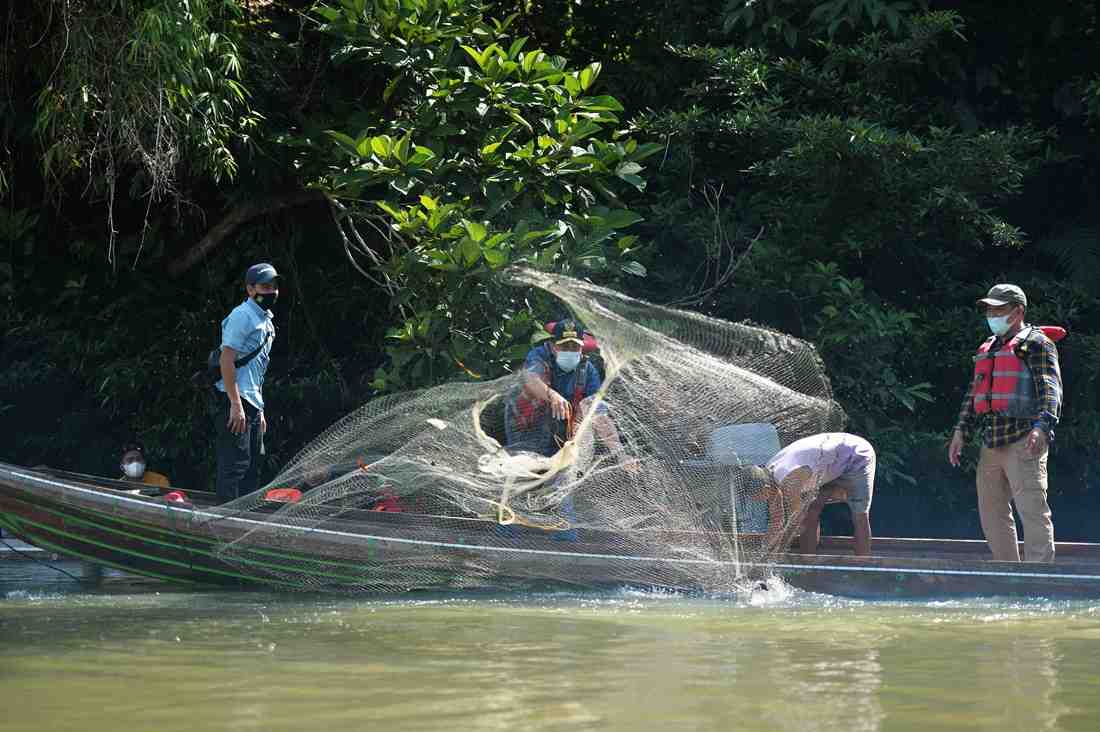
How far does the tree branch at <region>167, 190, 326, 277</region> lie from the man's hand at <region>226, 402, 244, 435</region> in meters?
2.99

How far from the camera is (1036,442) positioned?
8.22 metres

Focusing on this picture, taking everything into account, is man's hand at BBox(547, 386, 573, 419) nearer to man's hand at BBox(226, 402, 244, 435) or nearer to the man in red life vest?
man's hand at BBox(226, 402, 244, 435)

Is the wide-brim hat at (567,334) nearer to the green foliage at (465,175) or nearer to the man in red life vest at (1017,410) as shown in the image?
the green foliage at (465,175)

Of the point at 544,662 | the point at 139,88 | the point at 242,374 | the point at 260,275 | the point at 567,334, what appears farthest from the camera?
the point at 139,88

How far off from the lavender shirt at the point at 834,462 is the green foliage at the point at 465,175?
216cm

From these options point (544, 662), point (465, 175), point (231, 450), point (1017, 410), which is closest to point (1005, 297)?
point (1017, 410)

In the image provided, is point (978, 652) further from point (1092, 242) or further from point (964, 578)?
point (1092, 242)

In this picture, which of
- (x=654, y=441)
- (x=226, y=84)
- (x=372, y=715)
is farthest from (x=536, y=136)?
(x=372, y=715)

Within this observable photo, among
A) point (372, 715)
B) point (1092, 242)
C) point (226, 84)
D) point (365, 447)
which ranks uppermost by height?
point (226, 84)

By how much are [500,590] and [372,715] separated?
3858 mm

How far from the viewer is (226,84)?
416 inches

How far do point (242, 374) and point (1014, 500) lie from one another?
14.6 ft

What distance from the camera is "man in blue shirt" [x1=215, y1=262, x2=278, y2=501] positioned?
8.78 m

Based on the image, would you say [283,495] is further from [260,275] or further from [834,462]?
[834,462]
